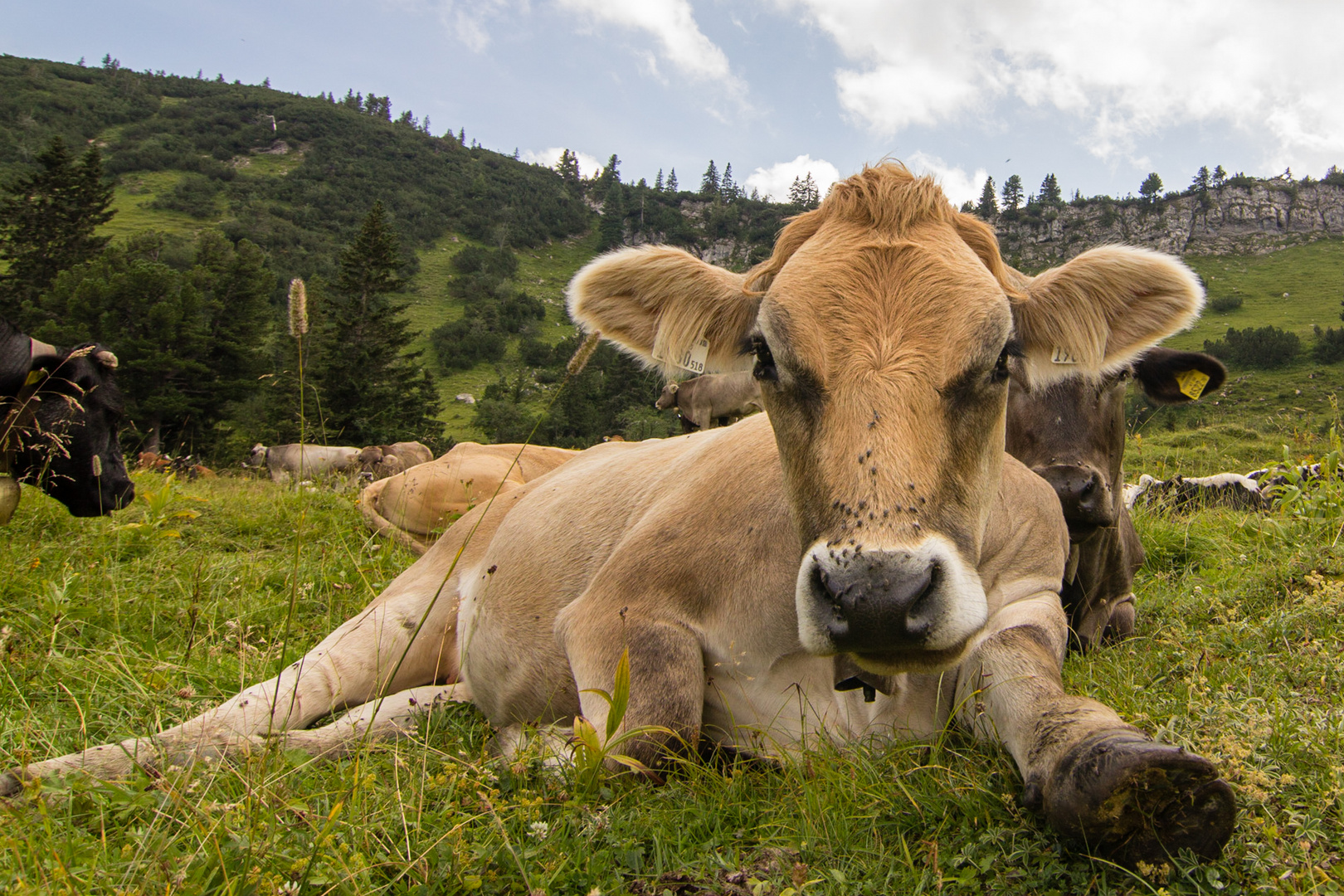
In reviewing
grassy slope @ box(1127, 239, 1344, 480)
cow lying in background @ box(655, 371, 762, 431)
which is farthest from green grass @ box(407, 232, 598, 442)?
grassy slope @ box(1127, 239, 1344, 480)

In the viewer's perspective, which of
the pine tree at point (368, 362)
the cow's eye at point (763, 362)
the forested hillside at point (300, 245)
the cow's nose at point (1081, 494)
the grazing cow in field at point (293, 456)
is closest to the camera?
the cow's eye at point (763, 362)

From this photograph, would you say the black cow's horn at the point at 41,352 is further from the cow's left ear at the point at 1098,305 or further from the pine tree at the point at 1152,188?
the pine tree at the point at 1152,188

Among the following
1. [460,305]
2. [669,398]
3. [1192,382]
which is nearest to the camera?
[1192,382]

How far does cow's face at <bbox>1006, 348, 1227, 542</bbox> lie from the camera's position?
412cm

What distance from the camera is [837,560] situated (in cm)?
179

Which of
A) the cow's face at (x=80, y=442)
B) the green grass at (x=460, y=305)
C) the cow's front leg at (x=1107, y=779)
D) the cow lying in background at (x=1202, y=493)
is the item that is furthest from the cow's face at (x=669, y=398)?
the green grass at (x=460, y=305)

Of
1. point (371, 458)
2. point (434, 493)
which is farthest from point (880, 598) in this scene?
point (371, 458)

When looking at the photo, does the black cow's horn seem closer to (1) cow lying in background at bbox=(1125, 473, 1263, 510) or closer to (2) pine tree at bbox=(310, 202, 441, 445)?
(1) cow lying in background at bbox=(1125, 473, 1263, 510)

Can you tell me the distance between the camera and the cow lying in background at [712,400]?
15.9m

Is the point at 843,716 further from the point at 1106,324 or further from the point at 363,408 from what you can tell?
the point at 363,408

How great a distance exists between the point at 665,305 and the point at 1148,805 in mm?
2215

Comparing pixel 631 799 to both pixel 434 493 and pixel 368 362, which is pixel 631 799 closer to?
pixel 434 493

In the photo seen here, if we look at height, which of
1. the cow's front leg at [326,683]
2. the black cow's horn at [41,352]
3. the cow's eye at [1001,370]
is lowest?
the cow's front leg at [326,683]

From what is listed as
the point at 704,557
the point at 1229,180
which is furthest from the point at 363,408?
the point at 1229,180
